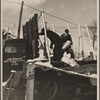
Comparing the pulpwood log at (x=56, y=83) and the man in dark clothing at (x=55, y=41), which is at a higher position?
the man in dark clothing at (x=55, y=41)

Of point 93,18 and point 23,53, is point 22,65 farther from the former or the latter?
point 93,18

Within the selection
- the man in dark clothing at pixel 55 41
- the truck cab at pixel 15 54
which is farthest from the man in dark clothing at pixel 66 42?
the truck cab at pixel 15 54

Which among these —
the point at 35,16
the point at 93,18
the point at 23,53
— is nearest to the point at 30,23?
the point at 35,16

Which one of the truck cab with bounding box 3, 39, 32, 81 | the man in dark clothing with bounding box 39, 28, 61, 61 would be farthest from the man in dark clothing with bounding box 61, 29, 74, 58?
the truck cab with bounding box 3, 39, 32, 81

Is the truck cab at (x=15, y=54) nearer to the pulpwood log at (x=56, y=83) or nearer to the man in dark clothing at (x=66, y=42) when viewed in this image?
the pulpwood log at (x=56, y=83)

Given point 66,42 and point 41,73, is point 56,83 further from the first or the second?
point 66,42

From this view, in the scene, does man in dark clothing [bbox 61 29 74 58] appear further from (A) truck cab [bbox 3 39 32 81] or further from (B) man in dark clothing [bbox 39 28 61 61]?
(A) truck cab [bbox 3 39 32 81]

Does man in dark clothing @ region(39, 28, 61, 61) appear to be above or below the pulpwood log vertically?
above

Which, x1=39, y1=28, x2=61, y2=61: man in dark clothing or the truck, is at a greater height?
x1=39, y1=28, x2=61, y2=61: man in dark clothing

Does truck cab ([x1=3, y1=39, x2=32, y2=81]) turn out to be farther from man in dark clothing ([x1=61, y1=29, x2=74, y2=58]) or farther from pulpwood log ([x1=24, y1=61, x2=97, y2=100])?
man in dark clothing ([x1=61, y1=29, x2=74, y2=58])

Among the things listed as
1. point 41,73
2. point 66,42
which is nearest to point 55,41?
point 66,42

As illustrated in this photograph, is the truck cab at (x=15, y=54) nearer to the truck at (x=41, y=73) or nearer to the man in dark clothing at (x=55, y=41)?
the truck at (x=41, y=73)

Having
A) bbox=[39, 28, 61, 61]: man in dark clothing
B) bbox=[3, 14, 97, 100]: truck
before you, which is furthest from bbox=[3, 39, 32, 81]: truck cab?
bbox=[39, 28, 61, 61]: man in dark clothing

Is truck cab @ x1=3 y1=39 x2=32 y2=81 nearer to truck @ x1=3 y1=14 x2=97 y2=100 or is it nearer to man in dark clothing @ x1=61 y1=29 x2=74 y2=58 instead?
truck @ x1=3 y1=14 x2=97 y2=100
